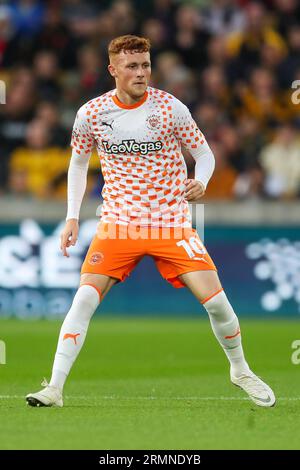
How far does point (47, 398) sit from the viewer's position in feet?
25.7

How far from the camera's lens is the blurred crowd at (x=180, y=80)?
16.9 metres

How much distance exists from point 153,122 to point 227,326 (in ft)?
4.64

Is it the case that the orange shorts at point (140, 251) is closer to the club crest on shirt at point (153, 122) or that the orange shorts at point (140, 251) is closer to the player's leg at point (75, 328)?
the player's leg at point (75, 328)

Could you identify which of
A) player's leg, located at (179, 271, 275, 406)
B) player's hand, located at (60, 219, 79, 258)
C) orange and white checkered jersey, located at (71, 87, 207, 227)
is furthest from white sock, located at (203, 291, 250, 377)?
player's hand, located at (60, 219, 79, 258)

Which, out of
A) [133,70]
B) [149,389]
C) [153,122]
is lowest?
[149,389]

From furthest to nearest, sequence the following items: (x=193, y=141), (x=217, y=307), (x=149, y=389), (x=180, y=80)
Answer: (x=180, y=80)
(x=149, y=389)
(x=193, y=141)
(x=217, y=307)

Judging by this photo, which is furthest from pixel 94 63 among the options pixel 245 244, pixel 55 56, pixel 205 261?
pixel 205 261

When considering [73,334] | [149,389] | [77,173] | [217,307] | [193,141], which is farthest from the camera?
[149,389]

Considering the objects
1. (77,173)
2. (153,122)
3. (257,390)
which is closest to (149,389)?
(257,390)

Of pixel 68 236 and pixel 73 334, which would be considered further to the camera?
pixel 68 236

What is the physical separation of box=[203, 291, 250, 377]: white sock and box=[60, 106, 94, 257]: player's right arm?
991 mm

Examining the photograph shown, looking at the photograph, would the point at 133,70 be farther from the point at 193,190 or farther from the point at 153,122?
the point at 193,190

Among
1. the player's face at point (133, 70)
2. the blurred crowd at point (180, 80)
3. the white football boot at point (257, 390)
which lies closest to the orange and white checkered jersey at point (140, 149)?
the player's face at point (133, 70)

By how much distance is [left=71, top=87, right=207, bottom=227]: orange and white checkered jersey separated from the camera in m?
8.16
